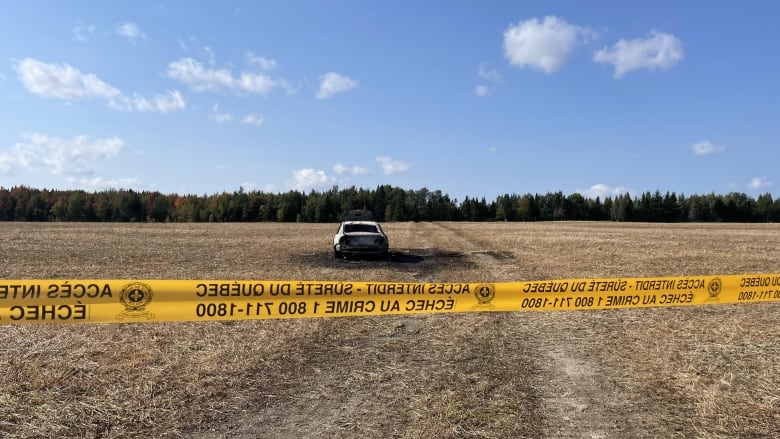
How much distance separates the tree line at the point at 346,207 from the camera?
378 ft

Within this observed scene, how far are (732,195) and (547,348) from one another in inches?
5823

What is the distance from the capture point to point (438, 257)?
2019 cm

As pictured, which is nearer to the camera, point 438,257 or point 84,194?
point 438,257

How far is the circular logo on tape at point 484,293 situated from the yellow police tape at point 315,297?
0.02m

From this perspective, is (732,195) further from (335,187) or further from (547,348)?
(547,348)

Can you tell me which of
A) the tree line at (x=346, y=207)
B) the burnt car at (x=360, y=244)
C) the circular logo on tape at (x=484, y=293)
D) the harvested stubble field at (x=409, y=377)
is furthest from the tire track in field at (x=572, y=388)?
the tree line at (x=346, y=207)

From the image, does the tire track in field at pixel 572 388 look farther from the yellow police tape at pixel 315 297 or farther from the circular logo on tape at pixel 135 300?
the circular logo on tape at pixel 135 300

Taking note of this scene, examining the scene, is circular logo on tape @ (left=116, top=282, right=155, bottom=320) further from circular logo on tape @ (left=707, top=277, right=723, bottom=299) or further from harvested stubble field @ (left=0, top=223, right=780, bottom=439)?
circular logo on tape @ (left=707, top=277, right=723, bottom=299)

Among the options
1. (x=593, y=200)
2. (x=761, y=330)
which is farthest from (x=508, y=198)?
(x=761, y=330)

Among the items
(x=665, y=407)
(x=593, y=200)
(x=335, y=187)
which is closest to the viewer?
(x=665, y=407)

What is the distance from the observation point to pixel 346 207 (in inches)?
4658

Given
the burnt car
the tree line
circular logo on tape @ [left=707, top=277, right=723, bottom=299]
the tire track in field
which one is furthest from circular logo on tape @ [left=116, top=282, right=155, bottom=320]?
the tree line

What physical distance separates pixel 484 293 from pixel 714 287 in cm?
441

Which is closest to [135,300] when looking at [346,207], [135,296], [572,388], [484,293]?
[135,296]
